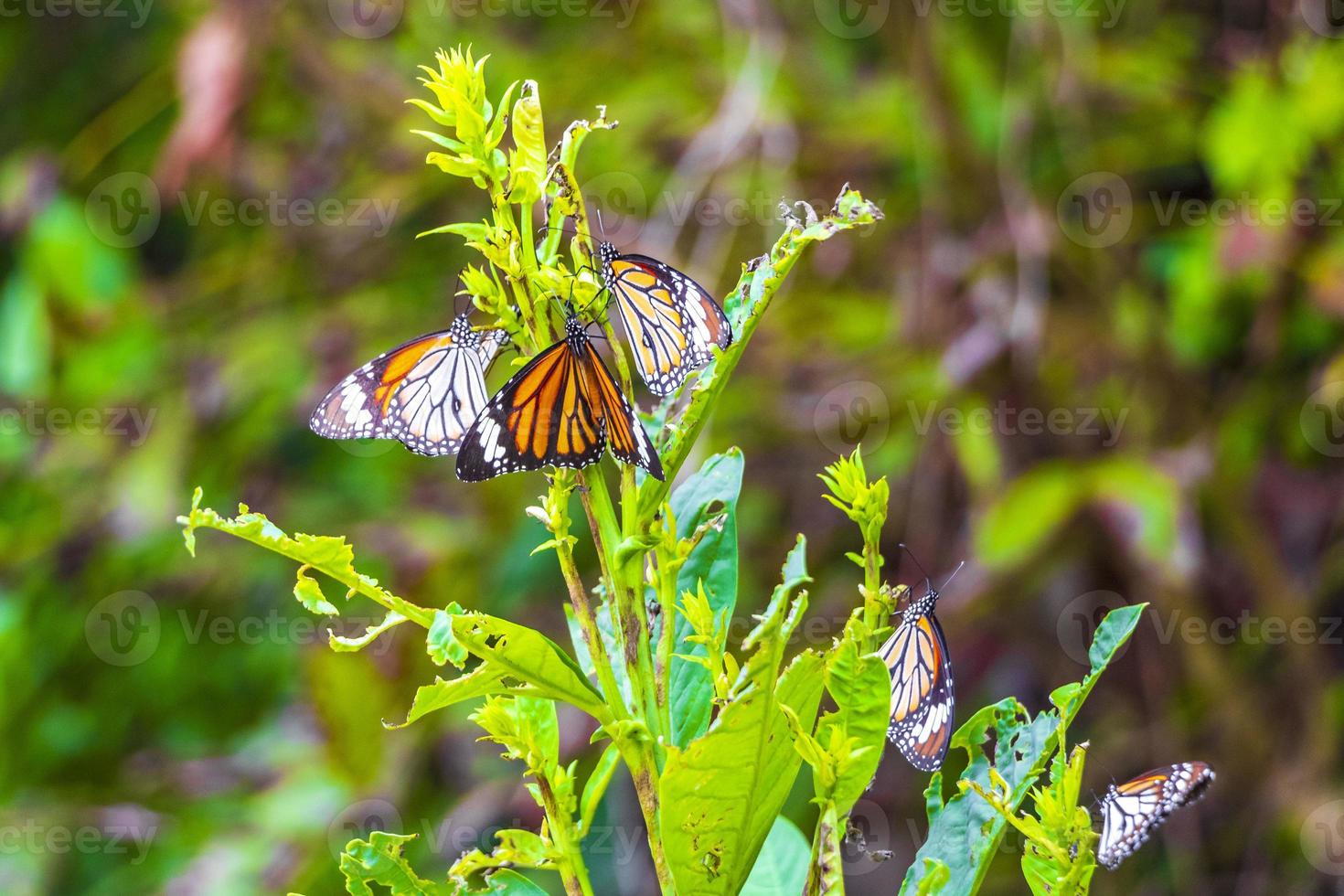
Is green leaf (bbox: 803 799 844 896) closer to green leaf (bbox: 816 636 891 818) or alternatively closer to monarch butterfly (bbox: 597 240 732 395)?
green leaf (bbox: 816 636 891 818)

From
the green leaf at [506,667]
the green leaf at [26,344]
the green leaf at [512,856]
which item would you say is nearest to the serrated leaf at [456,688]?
the green leaf at [506,667]

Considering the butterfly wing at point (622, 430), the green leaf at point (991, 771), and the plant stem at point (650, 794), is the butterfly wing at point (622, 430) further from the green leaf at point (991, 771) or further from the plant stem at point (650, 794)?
the green leaf at point (991, 771)

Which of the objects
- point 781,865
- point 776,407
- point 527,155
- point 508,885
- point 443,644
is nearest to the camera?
point 443,644

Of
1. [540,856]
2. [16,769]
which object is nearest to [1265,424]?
[540,856]

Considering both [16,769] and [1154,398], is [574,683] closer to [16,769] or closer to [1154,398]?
[1154,398]

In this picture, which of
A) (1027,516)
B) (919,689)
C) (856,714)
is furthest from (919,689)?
(1027,516)

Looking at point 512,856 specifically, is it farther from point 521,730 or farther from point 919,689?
point 919,689

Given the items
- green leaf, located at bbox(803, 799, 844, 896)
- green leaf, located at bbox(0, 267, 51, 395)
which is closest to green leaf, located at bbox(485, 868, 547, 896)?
green leaf, located at bbox(803, 799, 844, 896)
